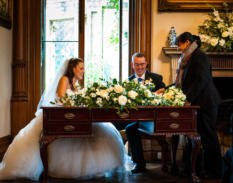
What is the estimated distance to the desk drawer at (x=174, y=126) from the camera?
347 cm

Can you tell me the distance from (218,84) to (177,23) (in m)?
1.32

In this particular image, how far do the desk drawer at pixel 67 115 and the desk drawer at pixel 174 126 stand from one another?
77 cm

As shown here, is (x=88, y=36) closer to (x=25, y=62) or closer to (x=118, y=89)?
(x=25, y=62)

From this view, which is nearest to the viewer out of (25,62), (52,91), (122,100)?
(122,100)

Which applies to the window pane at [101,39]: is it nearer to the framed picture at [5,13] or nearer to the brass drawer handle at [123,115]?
the framed picture at [5,13]

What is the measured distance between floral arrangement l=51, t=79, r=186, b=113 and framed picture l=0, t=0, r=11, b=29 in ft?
8.51

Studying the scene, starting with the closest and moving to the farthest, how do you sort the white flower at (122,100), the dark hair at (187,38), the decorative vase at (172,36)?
the white flower at (122,100) < the dark hair at (187,38) < the decorative vase at (172,36)

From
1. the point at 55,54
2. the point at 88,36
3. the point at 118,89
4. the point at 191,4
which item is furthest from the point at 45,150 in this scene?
the point at 191,4

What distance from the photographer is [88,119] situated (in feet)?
11.2

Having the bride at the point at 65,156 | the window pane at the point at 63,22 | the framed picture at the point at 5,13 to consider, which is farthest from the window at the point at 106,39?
the bride at the point at 65,156

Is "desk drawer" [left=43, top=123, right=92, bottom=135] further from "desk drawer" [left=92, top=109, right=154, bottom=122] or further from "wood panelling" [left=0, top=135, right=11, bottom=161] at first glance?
"wood panelling" [left=0, top=135, right=11, bottom=161]

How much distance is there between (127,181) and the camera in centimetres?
355

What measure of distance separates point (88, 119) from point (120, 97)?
0.42 metres

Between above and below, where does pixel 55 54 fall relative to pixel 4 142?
above
